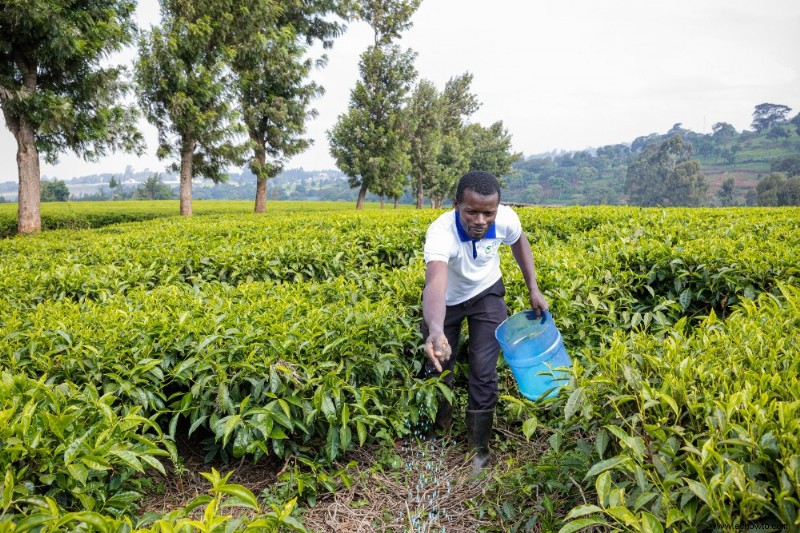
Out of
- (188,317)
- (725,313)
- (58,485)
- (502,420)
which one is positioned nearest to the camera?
(58,485)

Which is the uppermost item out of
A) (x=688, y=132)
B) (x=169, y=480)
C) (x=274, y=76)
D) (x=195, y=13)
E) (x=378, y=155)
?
(x=688, y=132)

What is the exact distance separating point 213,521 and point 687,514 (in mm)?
1313

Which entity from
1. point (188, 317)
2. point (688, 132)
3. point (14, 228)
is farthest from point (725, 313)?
point (688, 132)

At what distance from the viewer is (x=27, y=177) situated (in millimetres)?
12336

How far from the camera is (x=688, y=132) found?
132625 mm

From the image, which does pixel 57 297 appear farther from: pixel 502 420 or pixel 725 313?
pixel 725 313

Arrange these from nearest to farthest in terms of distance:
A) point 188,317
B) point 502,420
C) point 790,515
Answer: point 790,515 → point 188,317 → point 502,420

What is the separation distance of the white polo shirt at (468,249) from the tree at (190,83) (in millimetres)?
15245

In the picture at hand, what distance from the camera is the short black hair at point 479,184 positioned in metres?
2.62

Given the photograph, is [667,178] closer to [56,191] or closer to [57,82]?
[57,82]

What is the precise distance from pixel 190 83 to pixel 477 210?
1604 cm

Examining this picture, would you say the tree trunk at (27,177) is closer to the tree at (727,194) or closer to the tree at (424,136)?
the tree at (424,136)

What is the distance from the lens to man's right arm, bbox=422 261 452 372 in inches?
85.1

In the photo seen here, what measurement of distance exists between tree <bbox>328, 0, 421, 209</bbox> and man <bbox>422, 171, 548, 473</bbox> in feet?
70.2
